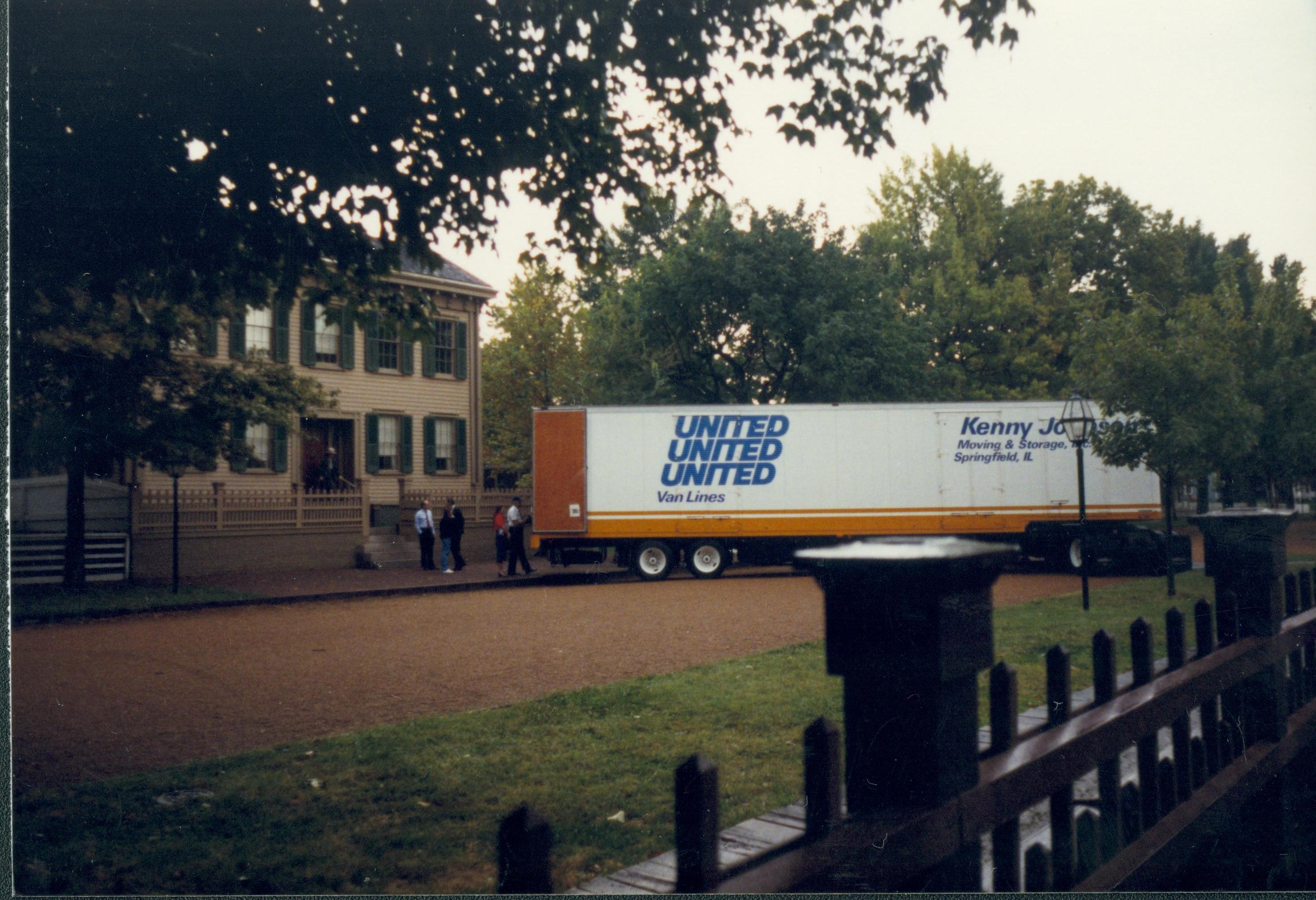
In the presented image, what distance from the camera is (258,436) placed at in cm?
535

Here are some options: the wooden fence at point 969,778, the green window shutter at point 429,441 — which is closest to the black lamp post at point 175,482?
the green window shutter at point 429,441

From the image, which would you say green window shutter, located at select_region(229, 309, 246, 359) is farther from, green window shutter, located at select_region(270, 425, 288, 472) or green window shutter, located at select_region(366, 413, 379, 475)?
green window shutter, located at select_region(366, 413, 379, 475)

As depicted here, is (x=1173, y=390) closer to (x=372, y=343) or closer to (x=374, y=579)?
(x=372, y=343)

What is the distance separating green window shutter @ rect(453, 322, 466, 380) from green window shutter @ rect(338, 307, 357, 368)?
542 mm

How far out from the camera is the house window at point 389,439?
6.59m

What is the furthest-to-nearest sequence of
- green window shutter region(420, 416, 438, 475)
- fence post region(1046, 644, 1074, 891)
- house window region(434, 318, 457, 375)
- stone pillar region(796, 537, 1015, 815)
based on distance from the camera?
1. green window shutter region(420, 416, 438, 475)
2. house window region(434, 318, 457, 375)
3. fence post region(1046, 644, 1074, 891)
4. stone pillar region(796, 537, 1015, 815)

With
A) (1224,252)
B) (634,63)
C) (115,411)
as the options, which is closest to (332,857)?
(115,411)

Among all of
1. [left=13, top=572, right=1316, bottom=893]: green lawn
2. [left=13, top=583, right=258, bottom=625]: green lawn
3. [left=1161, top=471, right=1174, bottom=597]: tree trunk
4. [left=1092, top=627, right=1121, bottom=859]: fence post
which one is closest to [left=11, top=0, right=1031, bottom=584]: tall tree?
[left=13, top=583, right=258, bottom=625]: green lawn

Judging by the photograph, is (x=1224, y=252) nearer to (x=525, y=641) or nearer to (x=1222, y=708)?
(x=1222, y=708)

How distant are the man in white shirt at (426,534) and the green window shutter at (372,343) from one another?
1519 centimetres

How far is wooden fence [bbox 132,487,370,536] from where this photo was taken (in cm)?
542

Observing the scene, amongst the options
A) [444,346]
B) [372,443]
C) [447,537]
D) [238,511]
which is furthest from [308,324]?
[447,537]

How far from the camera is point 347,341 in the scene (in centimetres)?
472

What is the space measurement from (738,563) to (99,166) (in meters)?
18.0
